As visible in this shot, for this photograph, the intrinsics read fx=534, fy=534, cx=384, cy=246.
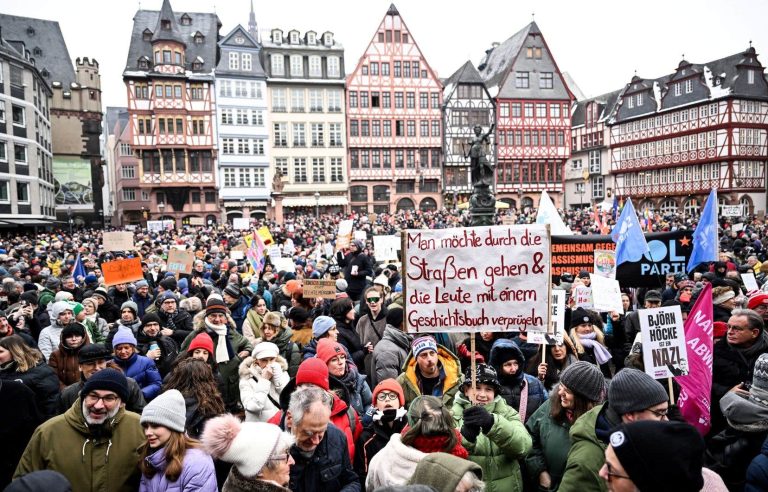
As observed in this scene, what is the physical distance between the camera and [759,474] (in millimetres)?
2656

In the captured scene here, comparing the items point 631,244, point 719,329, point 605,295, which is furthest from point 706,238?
point 719,329

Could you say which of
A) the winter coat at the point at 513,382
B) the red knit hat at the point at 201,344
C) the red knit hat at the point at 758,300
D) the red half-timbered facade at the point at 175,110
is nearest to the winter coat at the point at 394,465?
the winter coat at the point at 513,382

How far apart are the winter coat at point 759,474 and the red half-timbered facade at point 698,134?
4125cm

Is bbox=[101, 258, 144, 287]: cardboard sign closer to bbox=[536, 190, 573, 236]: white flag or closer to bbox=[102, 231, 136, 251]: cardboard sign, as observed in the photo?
bbox=[102, 231, 136, 251]: cardboard sign

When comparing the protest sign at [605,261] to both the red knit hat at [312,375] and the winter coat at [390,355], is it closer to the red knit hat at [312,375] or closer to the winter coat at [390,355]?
the winter coat at [390,355]

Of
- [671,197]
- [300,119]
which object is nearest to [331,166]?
[300,119]

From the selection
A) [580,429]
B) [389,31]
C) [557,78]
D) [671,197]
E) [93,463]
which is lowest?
[93,463]

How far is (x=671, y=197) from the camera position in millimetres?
47844

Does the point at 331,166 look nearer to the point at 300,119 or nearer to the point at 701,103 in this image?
the point at 300,119

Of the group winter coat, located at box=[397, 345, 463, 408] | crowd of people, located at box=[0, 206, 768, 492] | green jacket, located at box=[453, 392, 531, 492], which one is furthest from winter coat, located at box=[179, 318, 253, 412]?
green jacket, located at box=[453, 392, 531, 492]

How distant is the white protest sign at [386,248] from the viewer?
43.5 ft

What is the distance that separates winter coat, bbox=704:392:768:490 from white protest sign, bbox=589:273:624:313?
3.68 meters

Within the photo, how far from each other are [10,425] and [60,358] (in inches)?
58.0

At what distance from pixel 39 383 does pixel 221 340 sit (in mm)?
1577
